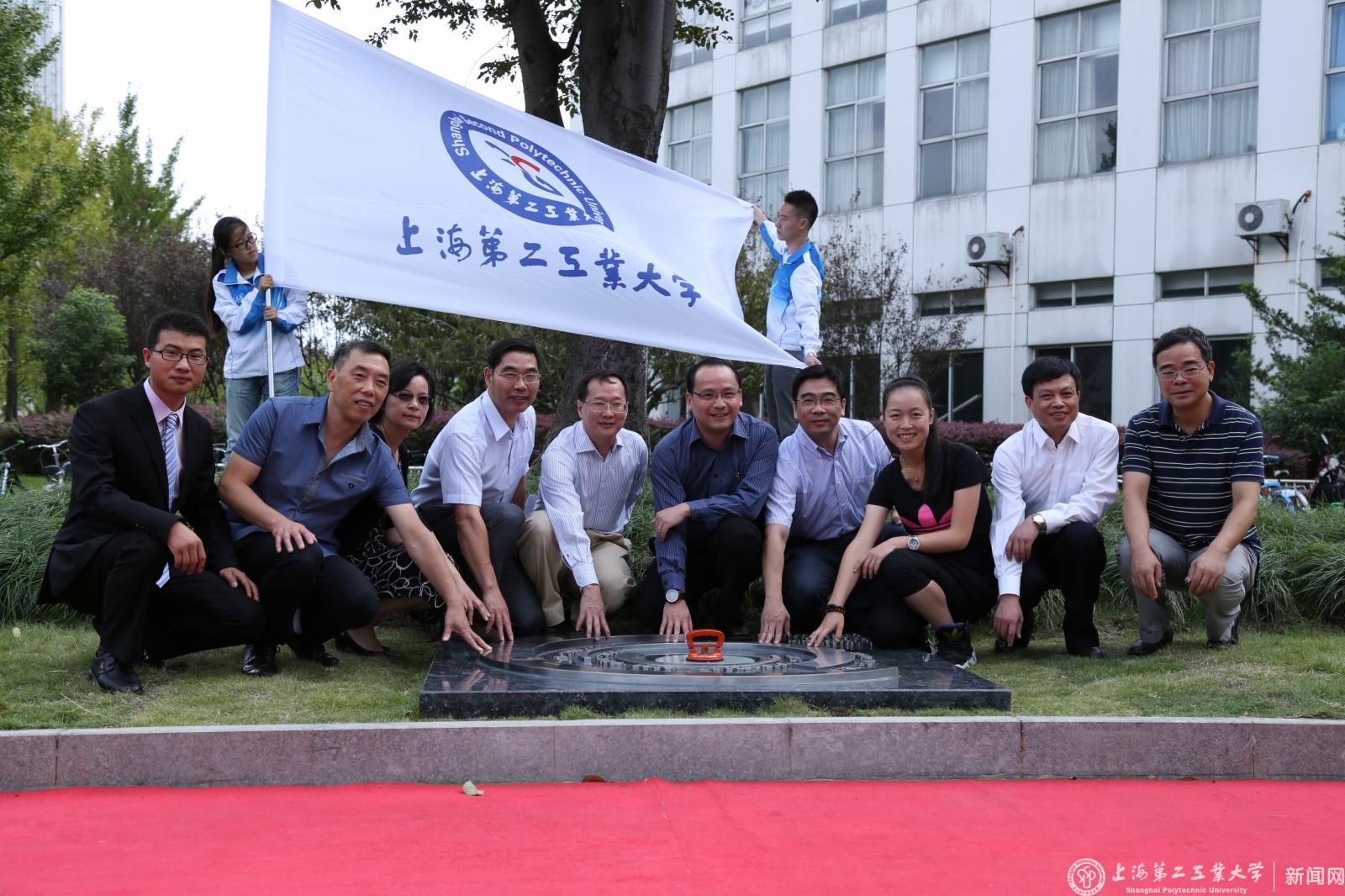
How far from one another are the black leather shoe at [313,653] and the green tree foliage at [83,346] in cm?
2051

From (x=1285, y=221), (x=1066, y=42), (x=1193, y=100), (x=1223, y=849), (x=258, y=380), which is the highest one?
(x=1066, y=42)

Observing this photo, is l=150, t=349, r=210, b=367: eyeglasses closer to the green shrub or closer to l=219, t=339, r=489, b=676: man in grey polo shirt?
l=219, t=339, r=489, b=676: man in grey polo shirt

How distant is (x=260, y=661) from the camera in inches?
207

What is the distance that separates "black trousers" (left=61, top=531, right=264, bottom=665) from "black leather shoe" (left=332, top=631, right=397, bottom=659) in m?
0.80

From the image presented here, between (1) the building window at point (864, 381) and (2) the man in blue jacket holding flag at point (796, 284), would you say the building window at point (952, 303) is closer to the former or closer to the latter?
(1) the building window at point (864, 381)

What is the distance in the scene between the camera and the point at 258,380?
26.2 ft

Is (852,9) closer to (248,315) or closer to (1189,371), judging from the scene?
(248,315)

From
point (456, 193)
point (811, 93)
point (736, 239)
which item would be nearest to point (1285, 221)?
point (811, 93)

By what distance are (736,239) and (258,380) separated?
3324 millimetres

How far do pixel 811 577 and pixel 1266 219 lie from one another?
55.1 feet

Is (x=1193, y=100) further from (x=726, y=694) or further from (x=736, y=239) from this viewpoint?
(x=726, y=694)

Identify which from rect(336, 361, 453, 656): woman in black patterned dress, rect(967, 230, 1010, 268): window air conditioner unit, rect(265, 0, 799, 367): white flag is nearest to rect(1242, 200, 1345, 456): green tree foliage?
rect(967, 230, 1010, 268): window air conditioner unit

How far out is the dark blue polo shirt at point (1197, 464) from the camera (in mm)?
5797

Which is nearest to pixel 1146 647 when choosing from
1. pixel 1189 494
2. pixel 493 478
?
pixel 1189 494
